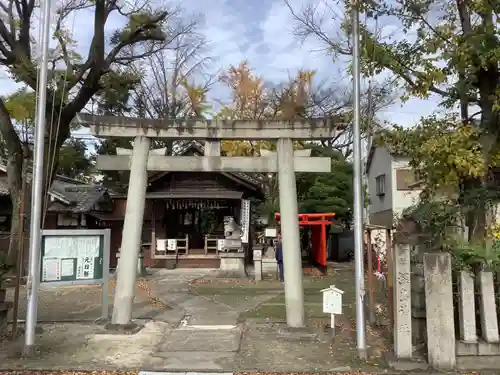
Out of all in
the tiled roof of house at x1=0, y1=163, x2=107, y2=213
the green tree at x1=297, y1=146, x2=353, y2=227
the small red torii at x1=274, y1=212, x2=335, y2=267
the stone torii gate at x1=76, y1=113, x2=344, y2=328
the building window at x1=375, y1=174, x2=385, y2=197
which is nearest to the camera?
the stone torii gate at x1=76, y1=113, x2=344, y2=328

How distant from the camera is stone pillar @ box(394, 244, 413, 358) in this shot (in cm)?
700

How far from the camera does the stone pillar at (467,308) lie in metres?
6.91

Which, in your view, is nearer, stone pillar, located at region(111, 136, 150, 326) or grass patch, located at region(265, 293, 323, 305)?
stone pillar, located at region(111, 136, 150, 326)

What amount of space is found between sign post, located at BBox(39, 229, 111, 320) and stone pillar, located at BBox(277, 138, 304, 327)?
3824 mm

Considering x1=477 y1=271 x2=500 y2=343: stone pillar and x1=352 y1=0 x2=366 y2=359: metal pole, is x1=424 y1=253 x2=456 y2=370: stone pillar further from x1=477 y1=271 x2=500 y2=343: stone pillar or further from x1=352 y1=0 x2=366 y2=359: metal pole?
x1=352 y1=0 x2=366 y2=359: metal pole

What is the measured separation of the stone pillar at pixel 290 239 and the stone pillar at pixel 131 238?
2.88 metres

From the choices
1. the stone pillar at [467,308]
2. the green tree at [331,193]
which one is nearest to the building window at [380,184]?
the green tree at [331,193]

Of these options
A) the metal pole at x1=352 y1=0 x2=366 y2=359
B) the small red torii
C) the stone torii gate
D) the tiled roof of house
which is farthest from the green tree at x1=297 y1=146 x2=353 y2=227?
the metal pole at x1=352 y1=0 x2=366 y2=359

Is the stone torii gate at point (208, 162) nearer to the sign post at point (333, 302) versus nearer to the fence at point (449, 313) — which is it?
the sign post at point (333, 302)

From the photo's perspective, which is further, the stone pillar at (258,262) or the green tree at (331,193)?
the green tree at (331,193)

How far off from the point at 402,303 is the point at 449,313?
0.66 meters

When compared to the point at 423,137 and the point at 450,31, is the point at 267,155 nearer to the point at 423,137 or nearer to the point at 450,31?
the point at 423,137

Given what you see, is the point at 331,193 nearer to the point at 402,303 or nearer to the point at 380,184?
the point at 380,184

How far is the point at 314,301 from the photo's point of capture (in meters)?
13.2
